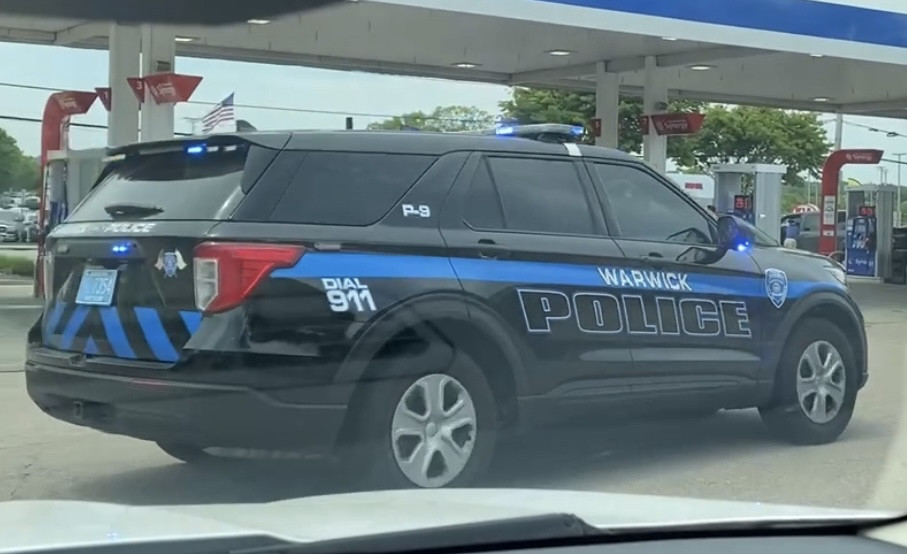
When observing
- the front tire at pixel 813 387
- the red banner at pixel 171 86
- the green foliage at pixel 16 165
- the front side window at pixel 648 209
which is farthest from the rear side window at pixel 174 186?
the green foliage at pixel 16 165

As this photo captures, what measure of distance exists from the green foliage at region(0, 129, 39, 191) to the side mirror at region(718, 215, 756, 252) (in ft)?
47.9

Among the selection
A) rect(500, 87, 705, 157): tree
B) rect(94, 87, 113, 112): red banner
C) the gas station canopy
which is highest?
the gas station canopy

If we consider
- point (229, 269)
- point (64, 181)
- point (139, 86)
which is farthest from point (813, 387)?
point (64, 181)

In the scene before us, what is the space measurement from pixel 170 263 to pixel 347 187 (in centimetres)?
93

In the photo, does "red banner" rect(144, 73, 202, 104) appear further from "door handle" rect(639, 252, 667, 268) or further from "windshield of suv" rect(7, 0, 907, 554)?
"door handle" rect(639, 252, 667, 268)

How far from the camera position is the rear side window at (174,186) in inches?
223

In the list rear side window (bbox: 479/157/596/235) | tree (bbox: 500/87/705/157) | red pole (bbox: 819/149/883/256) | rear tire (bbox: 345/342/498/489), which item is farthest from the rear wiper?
red pole (bbox: 819/149/883/256)

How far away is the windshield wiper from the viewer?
2844 millimetres

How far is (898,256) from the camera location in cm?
2741

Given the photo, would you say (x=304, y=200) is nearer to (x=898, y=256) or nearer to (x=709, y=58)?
(x=709, y=58)

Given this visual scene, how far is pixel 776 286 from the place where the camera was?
7.42m

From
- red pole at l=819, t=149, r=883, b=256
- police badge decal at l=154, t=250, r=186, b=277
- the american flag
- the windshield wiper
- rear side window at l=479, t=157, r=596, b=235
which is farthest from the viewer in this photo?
red pole at l=819, t=149, r=883, b=256

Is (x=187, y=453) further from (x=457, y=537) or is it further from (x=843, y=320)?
(x=843, y=320)

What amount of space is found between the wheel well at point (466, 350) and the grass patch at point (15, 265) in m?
19.1
